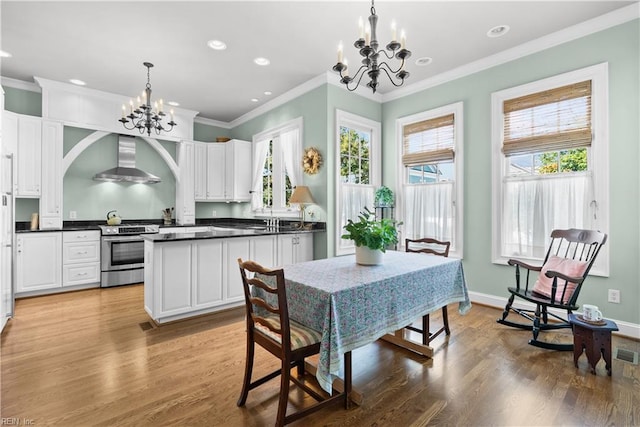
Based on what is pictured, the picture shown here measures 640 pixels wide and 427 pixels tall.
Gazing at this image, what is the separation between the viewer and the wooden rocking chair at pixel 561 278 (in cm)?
259

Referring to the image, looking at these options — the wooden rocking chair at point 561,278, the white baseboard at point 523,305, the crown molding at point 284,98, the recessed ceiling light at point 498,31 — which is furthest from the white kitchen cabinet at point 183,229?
the recessed ceiling light at point 498,31

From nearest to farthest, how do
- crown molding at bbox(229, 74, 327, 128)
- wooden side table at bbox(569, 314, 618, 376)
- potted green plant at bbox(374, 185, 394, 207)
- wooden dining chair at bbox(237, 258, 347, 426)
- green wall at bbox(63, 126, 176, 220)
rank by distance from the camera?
wooden dining chair at bbox(237, 258, 347, 426) < wooden side table at bbox(569, 314, 618, 376) < crown molding at bbox(229, 74, 327, 128) < potted green plant at bbox(374, 185, 394, 207) < green wall at bbox(63, 126, 176, 220)

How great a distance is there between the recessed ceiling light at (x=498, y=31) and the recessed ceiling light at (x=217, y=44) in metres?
2.88

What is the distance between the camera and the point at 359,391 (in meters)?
2.03

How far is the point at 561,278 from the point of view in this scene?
8.20 ft

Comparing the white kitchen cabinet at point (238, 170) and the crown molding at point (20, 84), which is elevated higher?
the crown molding at point (20, 84)

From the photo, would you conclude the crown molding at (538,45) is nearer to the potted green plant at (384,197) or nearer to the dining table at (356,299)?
the potted green plant at (384,197)

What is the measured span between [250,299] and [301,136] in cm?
330

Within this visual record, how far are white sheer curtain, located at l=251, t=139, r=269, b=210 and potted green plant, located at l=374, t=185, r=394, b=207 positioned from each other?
2.21m

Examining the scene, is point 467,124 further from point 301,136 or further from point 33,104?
point 33,104

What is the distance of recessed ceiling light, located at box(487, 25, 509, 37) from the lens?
318cm

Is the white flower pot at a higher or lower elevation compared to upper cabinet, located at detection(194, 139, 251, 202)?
lower

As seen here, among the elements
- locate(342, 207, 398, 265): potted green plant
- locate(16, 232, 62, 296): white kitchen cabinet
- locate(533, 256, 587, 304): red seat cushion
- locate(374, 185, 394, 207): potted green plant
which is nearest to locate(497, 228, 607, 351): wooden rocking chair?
locate(533, 256, 587, 304): red seat cushion

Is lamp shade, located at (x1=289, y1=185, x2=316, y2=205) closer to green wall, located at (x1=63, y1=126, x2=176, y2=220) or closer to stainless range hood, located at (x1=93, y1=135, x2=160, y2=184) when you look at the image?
stainless range hood, located at (x1=93, y1=135, x2=160, y2=184)
